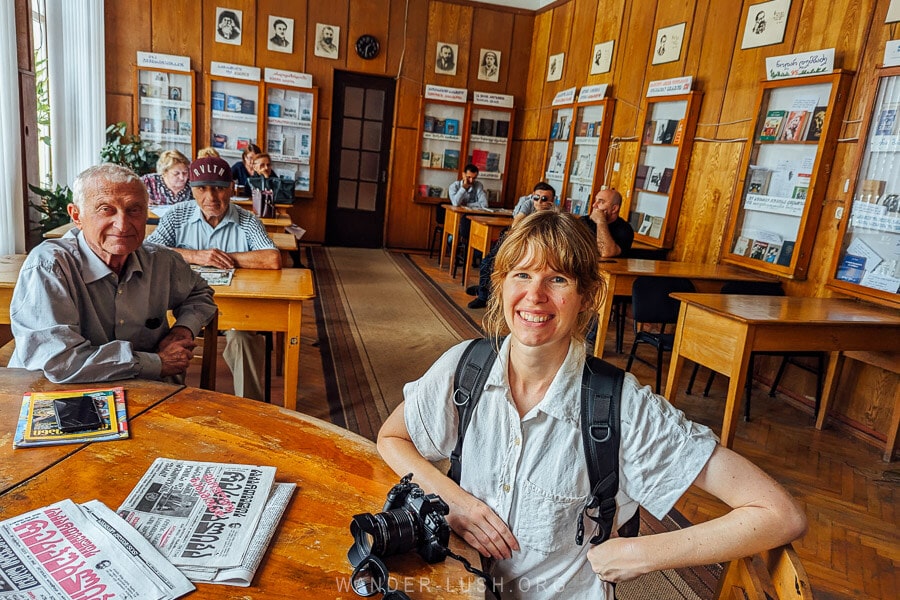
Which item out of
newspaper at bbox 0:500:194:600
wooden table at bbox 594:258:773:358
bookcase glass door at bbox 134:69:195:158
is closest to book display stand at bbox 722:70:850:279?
wooden table at bbox 594:258:773:358

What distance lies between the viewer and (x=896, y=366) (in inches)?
139

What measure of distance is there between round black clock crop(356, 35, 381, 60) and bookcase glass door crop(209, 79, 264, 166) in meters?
1.57

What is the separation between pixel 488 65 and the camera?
30.6 ft

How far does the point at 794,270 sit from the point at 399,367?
9.36ft

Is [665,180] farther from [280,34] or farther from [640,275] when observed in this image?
[280,34]

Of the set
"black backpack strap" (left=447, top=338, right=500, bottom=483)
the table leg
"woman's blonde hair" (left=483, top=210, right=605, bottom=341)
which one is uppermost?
"woman's blonde hair" (left=483, top=210, right=605, bottom=341)

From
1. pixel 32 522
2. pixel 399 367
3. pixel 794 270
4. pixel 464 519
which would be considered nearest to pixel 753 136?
pixel 794 270

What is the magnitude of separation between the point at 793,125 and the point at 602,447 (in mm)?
4193

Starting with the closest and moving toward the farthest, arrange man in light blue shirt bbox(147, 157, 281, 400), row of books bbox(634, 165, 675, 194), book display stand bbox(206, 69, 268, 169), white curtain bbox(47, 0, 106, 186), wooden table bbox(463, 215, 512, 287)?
man in light blue shirt bbox(147, 157, 281, 400) → row of books bbox(634, 165, 675, 194) → white curtain bbox(47, 0, 106, 186) → wooden table bbox(463, 215, 512, 287) → book display stand bbox(206, 69, 268, 169)

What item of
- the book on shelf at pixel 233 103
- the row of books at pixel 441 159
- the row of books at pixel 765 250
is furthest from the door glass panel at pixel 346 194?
the row of books at pixel 765 250

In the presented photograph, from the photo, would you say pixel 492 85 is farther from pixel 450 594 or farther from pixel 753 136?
pixel 450 594

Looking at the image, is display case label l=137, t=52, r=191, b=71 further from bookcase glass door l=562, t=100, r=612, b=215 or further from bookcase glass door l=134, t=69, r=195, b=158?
bookcase glass door l=562, t=100, r=612, b=215

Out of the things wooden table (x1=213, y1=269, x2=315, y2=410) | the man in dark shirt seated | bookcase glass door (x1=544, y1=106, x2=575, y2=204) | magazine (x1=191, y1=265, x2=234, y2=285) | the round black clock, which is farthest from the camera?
the round black clock

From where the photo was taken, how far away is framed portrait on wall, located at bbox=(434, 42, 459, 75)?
9.13 m
